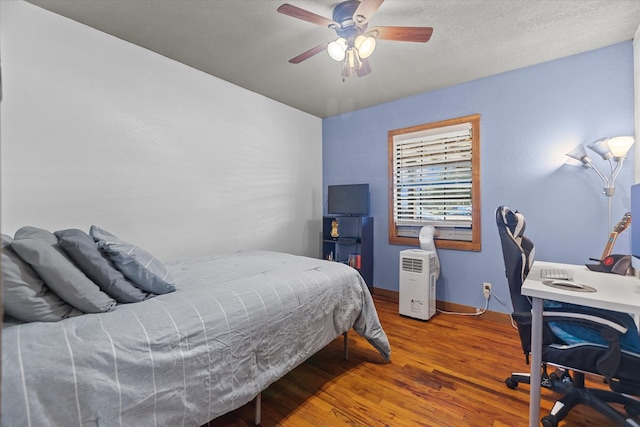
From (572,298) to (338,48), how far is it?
195 centimetres

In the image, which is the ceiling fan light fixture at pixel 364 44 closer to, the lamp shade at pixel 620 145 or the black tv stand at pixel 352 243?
the lamp shade at pixel 620 145

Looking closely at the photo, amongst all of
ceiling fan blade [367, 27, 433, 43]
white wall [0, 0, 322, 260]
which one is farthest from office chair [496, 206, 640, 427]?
white wall [0, 0, 322, 260]

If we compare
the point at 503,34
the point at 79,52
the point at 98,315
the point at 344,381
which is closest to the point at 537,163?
the point at 503,34

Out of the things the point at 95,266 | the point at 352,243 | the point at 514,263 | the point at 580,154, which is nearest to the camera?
the point at 95,266

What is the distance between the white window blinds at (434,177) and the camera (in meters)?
3.21

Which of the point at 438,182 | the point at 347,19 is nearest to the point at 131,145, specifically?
the point at 347,19

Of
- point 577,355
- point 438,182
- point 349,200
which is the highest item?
point 438,182

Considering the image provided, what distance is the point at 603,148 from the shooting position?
2.29 meters

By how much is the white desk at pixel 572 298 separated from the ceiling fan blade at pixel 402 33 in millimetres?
1605

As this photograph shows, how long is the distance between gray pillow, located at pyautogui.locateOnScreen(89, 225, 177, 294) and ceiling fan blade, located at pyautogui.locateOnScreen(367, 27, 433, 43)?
1.98 m

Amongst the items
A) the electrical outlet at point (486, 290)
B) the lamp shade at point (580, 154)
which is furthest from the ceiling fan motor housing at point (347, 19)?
the electrical outlet at point (486, 290)

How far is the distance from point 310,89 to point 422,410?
10.3 feet

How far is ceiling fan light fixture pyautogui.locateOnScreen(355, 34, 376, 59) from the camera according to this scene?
194 cm

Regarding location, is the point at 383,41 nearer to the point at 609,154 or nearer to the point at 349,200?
the point at 349,200
